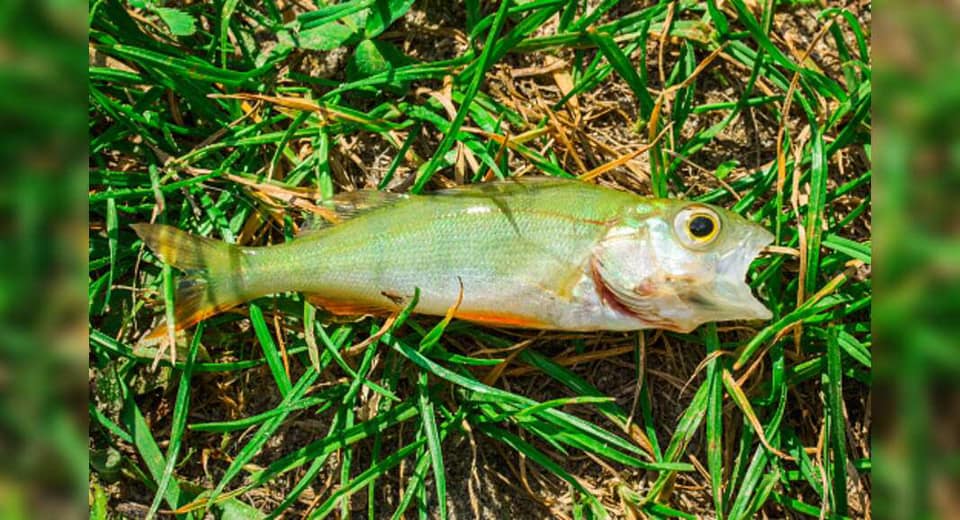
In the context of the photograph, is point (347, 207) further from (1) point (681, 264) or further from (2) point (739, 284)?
(2) point (739, 284)

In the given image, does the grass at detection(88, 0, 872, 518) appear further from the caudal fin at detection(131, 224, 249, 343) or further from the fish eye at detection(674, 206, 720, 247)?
the fish eye at detection(674, 206, 720, 247)

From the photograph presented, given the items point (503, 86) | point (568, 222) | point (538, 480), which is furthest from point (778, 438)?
point (503, 86)

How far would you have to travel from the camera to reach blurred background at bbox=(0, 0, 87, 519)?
1.06 meters

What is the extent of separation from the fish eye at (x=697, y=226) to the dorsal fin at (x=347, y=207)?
1148mm

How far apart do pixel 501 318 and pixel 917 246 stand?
2430mm

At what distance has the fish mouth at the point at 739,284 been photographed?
3297 mm

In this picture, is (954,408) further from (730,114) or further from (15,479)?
(730,114)

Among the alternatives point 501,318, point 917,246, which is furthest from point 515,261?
point 917,246

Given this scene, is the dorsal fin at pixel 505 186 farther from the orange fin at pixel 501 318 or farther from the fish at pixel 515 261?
the orange fin at pixel 501 318

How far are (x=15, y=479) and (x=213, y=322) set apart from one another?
8.67 feet

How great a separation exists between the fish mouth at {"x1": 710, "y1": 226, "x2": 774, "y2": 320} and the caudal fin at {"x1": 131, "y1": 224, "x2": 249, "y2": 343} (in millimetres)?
1918

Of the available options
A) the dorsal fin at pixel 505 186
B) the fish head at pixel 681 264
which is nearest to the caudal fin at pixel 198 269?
the dorsal fin at pixel 505 186

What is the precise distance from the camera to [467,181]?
3785 millimetres

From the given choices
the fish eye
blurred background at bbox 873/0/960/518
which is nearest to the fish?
the fish eye
